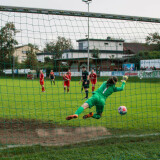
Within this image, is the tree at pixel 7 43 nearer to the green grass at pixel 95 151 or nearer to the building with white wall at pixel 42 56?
the building with white wall at pixel 42 56

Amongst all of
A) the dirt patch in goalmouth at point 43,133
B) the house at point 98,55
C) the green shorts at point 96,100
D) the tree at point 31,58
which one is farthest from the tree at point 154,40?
the tree at point 31,58

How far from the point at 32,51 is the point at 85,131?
2994 mm

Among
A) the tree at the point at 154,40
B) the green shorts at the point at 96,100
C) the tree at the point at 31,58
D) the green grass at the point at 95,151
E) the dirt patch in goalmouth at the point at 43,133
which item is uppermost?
the tree at the point at 154,40

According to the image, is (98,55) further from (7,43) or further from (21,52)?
(7,43)

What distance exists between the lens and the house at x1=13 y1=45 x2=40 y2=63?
19.6 feet

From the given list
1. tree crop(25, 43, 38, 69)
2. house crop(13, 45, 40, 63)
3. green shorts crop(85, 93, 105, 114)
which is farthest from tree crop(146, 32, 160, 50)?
house crop(13, 45, 40, 63)

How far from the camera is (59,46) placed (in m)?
6.67

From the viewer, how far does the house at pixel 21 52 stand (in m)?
5.98

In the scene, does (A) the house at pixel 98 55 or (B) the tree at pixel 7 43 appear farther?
(A) the house at pixel 98 55

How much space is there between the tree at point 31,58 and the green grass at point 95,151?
2.28 metres

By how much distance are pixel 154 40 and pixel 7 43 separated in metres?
4.89

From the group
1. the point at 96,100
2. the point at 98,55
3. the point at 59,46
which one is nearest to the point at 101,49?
the point at 98,55

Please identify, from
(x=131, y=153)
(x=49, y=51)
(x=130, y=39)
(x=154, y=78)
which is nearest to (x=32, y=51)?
(x=49, y=51)

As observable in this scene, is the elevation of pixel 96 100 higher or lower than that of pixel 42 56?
lower
